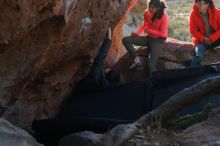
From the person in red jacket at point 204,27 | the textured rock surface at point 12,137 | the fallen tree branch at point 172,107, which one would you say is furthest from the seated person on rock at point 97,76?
the textured rock surface at point 12,137

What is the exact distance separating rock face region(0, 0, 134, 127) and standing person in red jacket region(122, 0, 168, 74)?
35.7 inches

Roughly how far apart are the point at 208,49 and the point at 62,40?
343 centimetres

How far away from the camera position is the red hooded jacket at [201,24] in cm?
898

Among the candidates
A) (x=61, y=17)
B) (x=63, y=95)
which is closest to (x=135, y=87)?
(x=63, y=95)

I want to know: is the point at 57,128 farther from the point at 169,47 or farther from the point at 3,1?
the point at 169,47

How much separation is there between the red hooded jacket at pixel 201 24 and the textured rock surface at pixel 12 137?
4.91 m

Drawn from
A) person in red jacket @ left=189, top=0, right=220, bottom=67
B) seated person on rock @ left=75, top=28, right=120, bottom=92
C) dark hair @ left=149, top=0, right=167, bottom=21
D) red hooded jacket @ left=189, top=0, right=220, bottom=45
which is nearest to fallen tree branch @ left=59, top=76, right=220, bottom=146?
seated person on rock @ left=75, top=28, right=120, bottom=92

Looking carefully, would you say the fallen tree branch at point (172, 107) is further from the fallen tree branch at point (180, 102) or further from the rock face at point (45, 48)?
the rock face at point (45, 48)

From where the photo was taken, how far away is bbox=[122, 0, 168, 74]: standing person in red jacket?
30.6ft

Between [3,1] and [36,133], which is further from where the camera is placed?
[36,133]

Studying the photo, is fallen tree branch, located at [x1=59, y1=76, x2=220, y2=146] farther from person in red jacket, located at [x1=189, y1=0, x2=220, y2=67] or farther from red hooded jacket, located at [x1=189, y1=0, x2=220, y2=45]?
red hooded jacket, located at [x1=189, y1=0, x2=220, y2=45]

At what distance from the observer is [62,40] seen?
703cm

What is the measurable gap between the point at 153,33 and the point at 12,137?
5.04m

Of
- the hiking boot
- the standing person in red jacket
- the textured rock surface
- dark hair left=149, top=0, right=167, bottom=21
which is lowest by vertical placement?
the hiking boot
